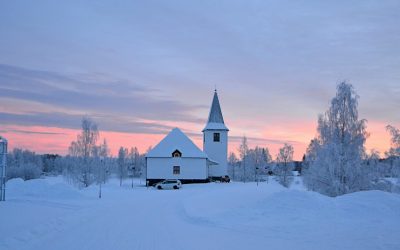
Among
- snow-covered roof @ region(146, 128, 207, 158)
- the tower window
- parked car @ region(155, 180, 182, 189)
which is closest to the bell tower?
snow-covered roof @ region(146, 128, 207, 158)

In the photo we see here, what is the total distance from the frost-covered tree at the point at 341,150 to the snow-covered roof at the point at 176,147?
24.3 meters

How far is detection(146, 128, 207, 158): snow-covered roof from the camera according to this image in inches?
2116

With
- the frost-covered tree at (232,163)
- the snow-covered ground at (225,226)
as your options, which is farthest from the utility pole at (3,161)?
the frost-covered tree at (232,163)

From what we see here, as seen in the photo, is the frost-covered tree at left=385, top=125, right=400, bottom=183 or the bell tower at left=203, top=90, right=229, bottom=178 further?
the bell tower at left=203, top=90, right=229, bottom=178

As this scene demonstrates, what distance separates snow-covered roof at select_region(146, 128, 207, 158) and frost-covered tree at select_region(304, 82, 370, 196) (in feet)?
79.8

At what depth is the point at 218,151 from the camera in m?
61.2

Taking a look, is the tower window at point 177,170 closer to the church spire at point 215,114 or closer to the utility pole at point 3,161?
the church spire at point 215,114

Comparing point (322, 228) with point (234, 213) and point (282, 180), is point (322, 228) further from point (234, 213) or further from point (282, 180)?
point (282, 180)

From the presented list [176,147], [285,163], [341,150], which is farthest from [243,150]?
[341,150]

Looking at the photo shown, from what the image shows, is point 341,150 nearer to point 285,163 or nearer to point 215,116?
point 215,116

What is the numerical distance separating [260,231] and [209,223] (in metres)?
2.97

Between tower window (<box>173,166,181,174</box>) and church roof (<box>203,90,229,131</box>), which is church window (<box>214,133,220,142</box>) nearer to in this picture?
church roof (<box>203,90,229,131</box>)

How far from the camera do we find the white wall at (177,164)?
53.1 metres

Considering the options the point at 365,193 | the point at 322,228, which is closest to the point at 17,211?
the point at 322,228
